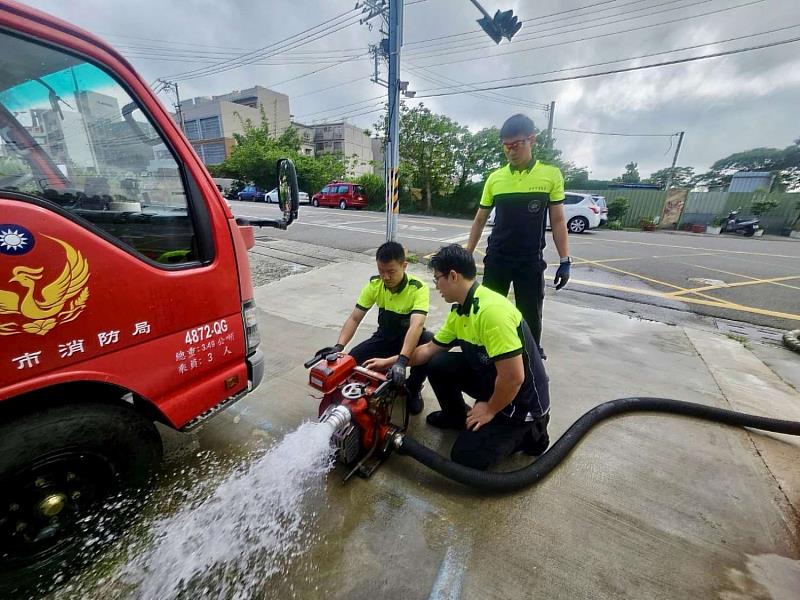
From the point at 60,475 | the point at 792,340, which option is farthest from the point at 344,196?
the point at 60,475

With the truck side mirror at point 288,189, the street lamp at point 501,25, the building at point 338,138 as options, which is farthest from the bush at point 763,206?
the building at point 338,138

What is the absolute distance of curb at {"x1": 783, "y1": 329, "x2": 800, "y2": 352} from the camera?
11.5ft

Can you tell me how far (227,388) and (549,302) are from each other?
13.9 feet

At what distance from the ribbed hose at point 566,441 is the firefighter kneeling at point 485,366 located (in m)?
0.12

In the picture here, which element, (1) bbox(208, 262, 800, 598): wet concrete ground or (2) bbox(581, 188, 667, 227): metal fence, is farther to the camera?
(2) bbox(581, 188, 667, 227): metal fence

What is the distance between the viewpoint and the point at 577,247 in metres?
9.53

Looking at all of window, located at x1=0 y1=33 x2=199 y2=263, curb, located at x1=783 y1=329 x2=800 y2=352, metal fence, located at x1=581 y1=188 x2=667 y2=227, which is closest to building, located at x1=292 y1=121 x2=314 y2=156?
metal fence, located at x1=581 y1=188 x2=667 y2=227

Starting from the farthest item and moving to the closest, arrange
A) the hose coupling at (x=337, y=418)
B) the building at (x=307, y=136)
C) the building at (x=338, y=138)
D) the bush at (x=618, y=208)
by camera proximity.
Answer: the building at (x=338, y=138) < the building at (x=307, y=136) < the bush at (x=618, y=208) < the hose coupling at (x=337, y=418)

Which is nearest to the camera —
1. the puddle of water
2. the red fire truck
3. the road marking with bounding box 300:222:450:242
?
the red fire truck

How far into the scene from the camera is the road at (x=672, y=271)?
490cm

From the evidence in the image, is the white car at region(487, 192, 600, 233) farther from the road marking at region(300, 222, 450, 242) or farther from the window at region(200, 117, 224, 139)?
the window at region(200, 117, 224, 139)

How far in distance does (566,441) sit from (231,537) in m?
1.75

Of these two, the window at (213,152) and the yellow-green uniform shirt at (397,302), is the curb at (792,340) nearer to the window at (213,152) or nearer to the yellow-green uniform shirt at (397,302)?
the yellow-green uniform shirt at (397,302)

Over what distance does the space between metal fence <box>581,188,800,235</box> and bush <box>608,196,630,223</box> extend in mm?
285
